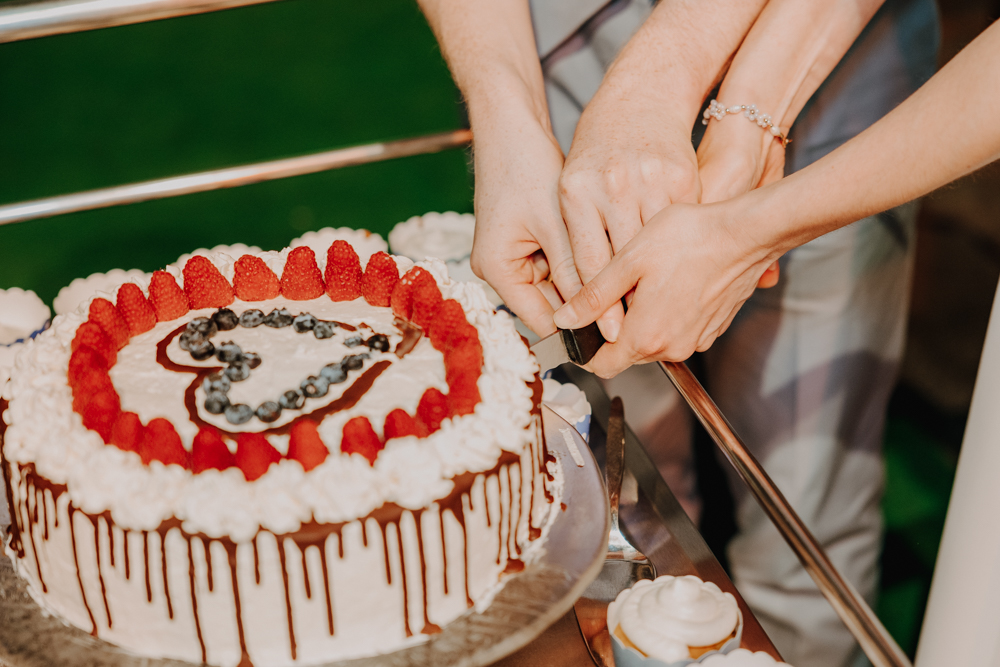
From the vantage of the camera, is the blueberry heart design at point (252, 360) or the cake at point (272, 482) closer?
the cake at point (272, 482)

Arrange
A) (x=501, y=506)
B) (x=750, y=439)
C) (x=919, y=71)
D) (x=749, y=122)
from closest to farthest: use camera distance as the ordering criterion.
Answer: (x=501, y=506)
(x=749, y=122)
(x=919, y=71)
(x=750, y=439)

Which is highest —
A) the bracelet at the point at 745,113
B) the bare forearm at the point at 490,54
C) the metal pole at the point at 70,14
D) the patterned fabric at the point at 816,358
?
the metal pole at the point at 70,14

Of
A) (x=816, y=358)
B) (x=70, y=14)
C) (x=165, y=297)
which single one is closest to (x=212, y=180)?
(x=70, y=14)

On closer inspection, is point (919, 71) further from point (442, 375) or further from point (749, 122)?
point (442, 375)

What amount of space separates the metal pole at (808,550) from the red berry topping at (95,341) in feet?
2.60

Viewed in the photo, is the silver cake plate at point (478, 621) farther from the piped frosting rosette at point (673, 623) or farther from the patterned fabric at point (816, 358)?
the patterned fabric at point (816, 358)

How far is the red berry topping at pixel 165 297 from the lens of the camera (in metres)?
1.11

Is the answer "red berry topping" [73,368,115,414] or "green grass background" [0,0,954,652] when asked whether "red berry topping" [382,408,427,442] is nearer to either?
"red berry topping" [73,368,115,414]

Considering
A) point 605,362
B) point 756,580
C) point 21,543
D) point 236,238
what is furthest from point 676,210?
point 236,238

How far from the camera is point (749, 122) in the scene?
1.33 metres

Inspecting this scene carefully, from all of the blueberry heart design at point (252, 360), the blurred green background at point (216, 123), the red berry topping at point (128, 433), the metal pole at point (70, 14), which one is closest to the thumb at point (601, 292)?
the blueberry heart design at point (252, 360)

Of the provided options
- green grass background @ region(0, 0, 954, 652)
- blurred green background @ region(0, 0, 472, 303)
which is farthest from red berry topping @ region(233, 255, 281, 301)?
blurred green background @ region(0, 0, 472, 303)

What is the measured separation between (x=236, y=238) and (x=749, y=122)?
2.61m

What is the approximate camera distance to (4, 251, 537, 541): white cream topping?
79cm
